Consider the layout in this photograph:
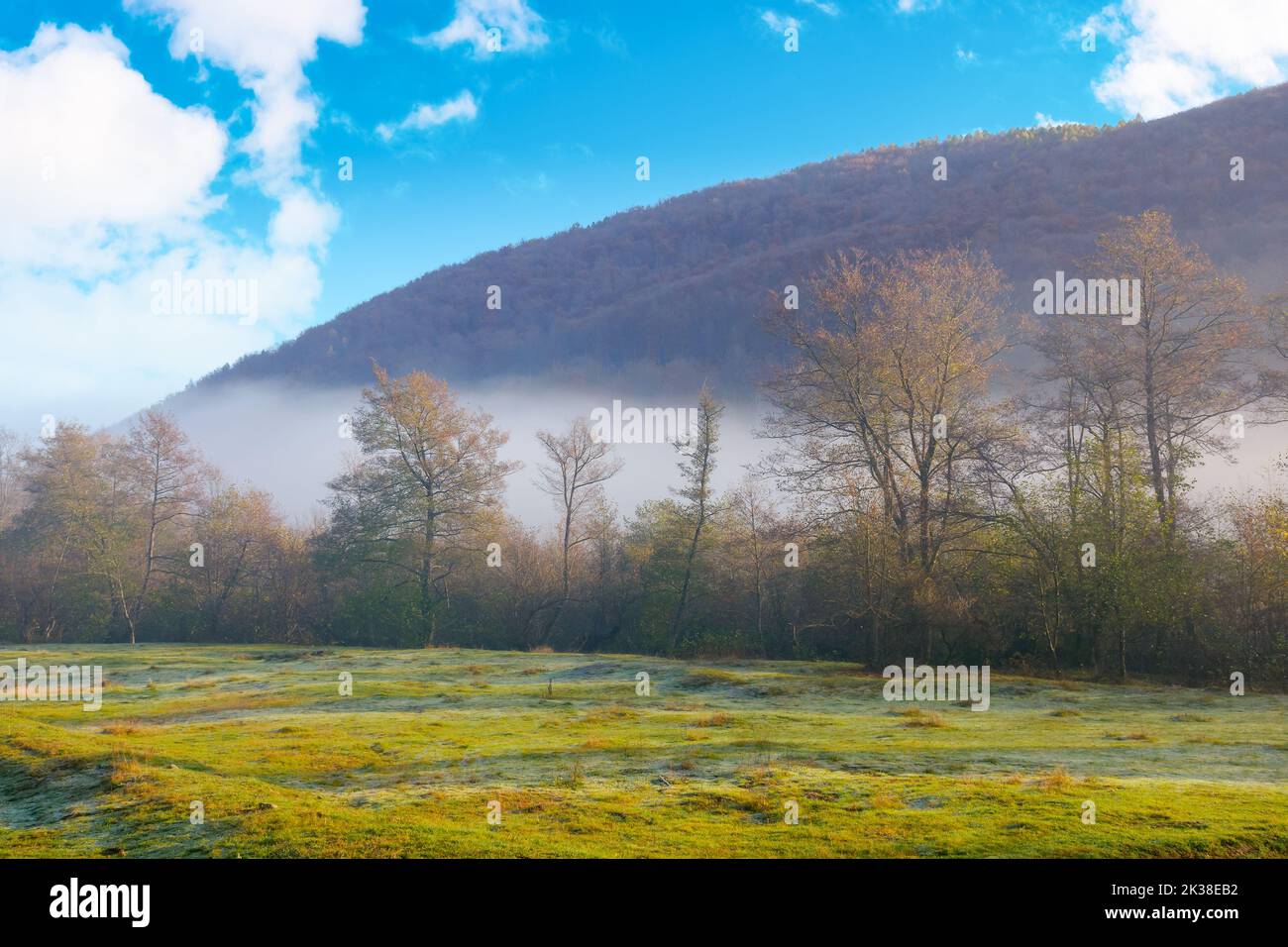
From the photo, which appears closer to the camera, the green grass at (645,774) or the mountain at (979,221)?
the green grass at (645,774)

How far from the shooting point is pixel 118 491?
63406mm

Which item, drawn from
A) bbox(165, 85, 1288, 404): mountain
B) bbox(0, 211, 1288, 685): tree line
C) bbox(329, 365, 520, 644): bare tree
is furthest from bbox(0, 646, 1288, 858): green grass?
bbox(165, 85, 1288, 404): mountain

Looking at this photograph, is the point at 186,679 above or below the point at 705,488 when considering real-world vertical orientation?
below

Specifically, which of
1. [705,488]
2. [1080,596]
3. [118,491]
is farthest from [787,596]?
[118,491]

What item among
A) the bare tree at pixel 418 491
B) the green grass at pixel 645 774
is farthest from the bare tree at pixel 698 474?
the green grass at pixel 645 774

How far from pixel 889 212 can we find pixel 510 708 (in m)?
170

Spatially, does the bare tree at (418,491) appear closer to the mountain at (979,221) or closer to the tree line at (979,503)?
the tree line at (979,503)

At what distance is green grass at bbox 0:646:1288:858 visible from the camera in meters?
10.7

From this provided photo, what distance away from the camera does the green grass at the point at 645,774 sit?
10.7 metres

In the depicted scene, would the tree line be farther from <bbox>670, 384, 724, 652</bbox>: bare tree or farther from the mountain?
the mountain

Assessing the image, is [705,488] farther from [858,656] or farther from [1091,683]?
[1091,683]

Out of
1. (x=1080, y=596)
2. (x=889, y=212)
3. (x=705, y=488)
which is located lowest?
(x=1080, y=596)

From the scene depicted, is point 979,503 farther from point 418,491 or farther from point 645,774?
point 418,491

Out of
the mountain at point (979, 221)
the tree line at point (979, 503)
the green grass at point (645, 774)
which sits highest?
the mountain at point (979, 221)
